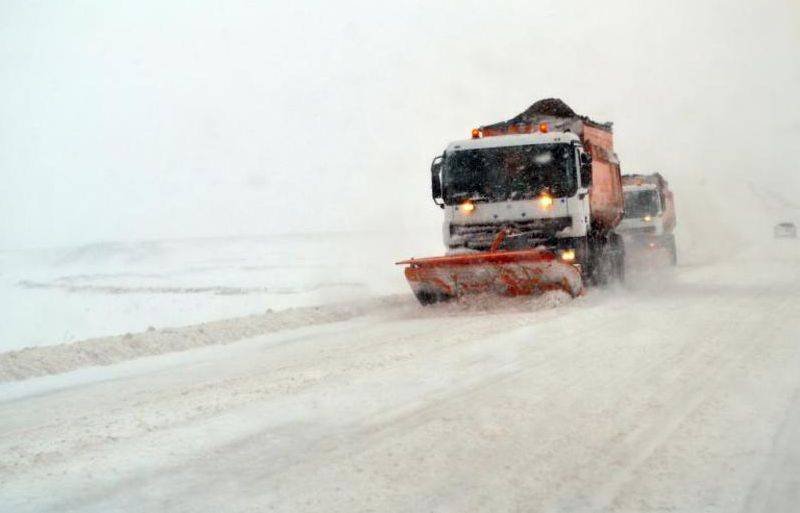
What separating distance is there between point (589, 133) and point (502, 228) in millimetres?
4381

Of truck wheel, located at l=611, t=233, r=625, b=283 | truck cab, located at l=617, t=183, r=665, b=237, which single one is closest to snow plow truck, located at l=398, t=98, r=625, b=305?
truck wheel, located at l=611, t=233, r=625, b=283

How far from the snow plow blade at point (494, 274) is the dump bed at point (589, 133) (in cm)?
287

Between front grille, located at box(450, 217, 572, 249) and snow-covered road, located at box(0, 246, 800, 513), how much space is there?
3553 mm

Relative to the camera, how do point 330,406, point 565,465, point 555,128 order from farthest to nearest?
point 555,128 < point 330,406 < point 565,465

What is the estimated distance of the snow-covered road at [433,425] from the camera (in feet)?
13.2

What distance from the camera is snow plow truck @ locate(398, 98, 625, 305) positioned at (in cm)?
1312

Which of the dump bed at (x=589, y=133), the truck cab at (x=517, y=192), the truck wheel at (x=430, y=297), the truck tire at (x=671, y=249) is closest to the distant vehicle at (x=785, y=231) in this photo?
the truck tire at (x=671, y=249)

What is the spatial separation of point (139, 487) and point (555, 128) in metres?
13.4

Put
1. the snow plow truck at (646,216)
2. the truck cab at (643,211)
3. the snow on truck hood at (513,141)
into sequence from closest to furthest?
1. the snow on truck hood at (513,141)
2. the snow plow truck at (646,216)
3. the truck cab at (643,211)

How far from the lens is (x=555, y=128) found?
16.3 metres

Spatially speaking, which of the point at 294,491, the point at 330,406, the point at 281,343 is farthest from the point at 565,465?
the point at 281,343

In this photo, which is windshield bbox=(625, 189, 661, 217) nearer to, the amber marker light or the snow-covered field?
the snow-covered field

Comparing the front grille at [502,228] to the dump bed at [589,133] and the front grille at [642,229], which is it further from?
the front grille at [642,229]

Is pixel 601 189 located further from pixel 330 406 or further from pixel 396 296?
pixel 330 406
